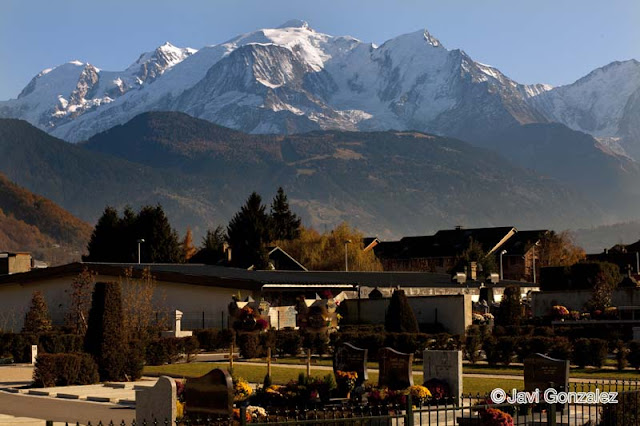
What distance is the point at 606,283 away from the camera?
64000mm

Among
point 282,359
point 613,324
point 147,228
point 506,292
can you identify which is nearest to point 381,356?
point 282,359

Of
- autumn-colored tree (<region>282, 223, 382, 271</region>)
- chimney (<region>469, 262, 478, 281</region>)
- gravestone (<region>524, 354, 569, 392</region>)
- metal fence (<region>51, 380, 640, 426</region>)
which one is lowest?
metal fence (<region>51, 380, 640, 426</region>)

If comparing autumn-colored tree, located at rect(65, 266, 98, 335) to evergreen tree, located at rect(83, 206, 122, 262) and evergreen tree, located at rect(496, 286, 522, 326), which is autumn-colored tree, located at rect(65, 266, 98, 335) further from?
evergreen tree, located at rect(83, 206, 122, 262)

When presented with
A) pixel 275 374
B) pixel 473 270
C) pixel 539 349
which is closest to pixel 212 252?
pixel 473 270

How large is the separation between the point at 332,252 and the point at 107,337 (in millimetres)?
74142

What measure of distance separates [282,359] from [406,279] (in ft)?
98.9

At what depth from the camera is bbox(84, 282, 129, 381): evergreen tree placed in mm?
36344

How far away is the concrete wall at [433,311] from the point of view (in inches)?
2228

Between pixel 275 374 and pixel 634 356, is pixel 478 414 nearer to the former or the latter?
pixel 275 374

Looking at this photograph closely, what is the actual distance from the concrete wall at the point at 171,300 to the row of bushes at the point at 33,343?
12.5 metres

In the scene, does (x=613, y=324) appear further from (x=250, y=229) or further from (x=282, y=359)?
(x=250, y=229)

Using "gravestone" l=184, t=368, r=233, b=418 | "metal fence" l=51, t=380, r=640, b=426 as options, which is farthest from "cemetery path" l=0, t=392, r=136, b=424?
"gravestone" l=184, t=368, r=233, b=418

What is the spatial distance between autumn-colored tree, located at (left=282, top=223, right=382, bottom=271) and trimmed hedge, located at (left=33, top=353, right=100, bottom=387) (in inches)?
2793

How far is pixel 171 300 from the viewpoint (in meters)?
61.8
